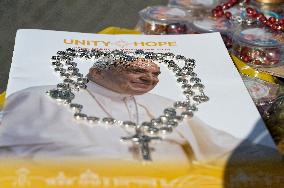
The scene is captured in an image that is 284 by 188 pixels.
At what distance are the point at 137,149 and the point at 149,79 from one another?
15 centimetres

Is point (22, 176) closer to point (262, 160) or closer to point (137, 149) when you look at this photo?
point (137, 149)

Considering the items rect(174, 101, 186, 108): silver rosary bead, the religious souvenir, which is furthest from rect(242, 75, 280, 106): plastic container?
rect(174, 101, 186, 108): silver rosary bead

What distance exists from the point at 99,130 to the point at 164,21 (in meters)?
0.40

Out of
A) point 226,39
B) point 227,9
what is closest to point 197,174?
point 226,39

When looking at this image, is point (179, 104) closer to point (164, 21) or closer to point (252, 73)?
point (252, 73)

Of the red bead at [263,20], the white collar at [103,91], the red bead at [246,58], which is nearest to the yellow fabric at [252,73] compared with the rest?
the red bead at [246,58]

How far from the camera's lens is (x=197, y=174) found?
1.33 feet

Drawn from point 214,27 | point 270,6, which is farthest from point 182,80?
point 270,6

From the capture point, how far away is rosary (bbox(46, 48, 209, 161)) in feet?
1.52

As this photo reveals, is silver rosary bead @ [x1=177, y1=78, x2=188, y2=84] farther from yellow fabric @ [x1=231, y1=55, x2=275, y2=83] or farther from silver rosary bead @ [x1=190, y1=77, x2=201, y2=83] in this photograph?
yellow fabric @ [x1=231, y1=55, x2=275, y2=83]

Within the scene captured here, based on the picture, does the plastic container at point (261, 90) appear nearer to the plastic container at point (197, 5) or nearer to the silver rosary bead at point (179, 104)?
the silver rosary bead at point (179, 104)

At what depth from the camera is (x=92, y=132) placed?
1.48 ft

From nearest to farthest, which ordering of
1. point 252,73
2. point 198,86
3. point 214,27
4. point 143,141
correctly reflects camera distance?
point 143,141, point 198,86, point 252,73, point 214,27

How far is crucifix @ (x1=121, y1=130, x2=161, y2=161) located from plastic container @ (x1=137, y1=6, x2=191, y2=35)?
0.38 metres
